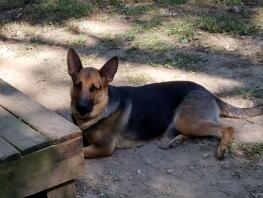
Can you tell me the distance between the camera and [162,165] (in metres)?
5.29

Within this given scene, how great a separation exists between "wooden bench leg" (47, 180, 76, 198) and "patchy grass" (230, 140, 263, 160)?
6.11 ft

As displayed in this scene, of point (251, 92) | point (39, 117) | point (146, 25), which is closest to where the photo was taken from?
point (39, 117)

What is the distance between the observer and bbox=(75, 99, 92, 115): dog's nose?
204 inches

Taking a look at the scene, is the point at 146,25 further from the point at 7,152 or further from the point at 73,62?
the point at 7,152

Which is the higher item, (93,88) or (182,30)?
(93,88)

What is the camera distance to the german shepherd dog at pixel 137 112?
17.4 feet

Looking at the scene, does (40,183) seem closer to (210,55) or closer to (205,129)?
(205,129)

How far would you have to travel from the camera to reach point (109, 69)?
5.36m

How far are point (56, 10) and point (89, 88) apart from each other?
479 centimetres

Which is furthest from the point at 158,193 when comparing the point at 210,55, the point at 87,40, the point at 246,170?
the point at 87,40

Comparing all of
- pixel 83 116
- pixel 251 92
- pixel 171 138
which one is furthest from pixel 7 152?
pixel 251 92

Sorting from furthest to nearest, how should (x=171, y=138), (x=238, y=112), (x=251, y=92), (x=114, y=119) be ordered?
(x=251, y=92), (x=238, y=112), (x=171, y=138), (x=114, y=119)

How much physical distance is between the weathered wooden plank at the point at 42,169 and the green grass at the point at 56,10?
549cm

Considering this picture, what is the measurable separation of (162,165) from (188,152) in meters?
0.37
